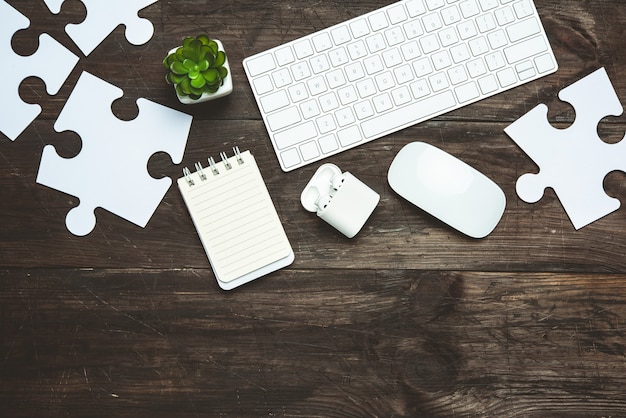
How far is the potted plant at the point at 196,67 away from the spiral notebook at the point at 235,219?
0.13m

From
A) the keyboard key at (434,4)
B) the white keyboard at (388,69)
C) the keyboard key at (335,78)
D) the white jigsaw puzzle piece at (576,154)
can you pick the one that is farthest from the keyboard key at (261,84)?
the white jigsaw puzzle piece at (576,154)

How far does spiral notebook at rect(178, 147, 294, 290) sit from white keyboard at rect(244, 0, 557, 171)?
0.08 m

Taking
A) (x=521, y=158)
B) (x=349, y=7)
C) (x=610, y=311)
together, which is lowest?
(x=610, y=311)

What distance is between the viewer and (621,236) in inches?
46.8

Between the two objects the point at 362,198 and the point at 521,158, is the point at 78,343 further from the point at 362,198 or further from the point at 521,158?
the point at 521,158

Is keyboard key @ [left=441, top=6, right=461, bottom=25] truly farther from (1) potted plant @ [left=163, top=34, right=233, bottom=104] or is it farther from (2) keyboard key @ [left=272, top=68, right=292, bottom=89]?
(1) potted plant @ [left=163, top=34, right=233, bottom=104]

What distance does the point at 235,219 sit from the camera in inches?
44.9

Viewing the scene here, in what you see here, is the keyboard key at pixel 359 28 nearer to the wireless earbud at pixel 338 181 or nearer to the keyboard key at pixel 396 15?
the keyboard key at pixel 396 15

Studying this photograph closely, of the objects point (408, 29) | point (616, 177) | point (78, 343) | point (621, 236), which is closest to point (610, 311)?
point (621, 236)

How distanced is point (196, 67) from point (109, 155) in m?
0.22

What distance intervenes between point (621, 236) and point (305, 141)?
1.94ft

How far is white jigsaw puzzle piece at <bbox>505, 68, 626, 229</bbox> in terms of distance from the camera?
3.84ft

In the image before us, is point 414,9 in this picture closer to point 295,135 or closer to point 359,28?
point 359,28

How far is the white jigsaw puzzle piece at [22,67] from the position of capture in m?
1.16
